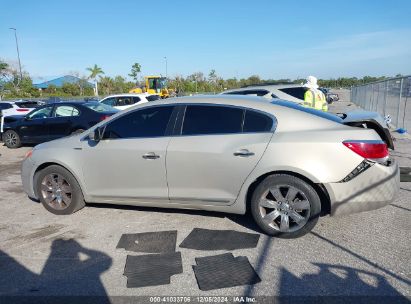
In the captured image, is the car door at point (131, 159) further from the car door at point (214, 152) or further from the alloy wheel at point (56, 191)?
the alloy wheel at point (56, 191)

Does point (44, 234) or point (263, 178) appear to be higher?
point (263, 178)

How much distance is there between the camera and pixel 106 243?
423 centimetres

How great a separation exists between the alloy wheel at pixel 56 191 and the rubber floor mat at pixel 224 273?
2.43m

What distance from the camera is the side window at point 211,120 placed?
169 inches

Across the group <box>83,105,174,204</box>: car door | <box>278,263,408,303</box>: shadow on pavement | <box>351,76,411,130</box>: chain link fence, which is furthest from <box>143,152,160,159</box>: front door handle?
<box>351,76,411,130</box>: chain link fence

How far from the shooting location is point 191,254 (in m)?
3.90

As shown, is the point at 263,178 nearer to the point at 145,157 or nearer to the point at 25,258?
the point at 145,157

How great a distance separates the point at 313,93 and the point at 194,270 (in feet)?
19.3

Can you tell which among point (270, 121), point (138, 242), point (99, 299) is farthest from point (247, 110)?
point (99, 299)

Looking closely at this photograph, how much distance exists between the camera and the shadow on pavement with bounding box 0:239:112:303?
3.27m

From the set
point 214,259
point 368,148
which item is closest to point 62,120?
point 214,259

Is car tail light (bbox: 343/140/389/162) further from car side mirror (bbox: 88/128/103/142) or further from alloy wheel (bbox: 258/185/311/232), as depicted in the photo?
car side mirror (bbox: 88/128/103/142)

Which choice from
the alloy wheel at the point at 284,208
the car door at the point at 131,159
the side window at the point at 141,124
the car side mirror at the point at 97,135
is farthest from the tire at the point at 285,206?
the car side mirror at the point at 97,135

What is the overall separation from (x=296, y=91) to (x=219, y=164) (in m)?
7.21
